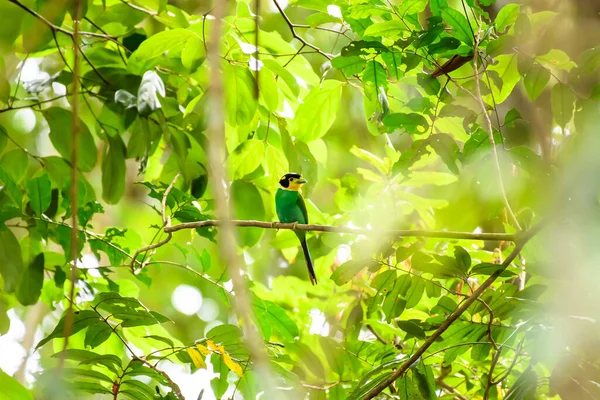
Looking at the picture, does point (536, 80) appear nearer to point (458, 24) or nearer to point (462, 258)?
point (458, 24)

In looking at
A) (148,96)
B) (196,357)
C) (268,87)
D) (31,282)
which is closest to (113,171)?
(31,282)

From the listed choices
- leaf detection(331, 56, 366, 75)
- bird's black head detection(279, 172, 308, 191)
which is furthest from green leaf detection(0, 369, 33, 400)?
bird's black head detection(279, 172, 308, 191)

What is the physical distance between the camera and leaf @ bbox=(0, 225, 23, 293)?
215 cm

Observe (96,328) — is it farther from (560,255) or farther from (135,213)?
(135,213)

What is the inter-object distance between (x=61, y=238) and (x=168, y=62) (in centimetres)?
79

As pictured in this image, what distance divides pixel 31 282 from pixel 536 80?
1.73m

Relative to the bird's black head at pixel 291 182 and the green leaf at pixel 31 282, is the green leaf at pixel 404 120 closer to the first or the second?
the green leaf at pixel 31 282

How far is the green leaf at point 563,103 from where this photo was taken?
165 cm

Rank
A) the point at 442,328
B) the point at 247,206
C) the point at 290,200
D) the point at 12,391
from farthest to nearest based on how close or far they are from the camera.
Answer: the point at 290,200, the point at 247,206, the point at 442,328, the point at 12,391

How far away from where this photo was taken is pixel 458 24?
5.55ft

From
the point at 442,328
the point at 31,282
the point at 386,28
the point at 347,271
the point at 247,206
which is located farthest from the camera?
the point at 247,206

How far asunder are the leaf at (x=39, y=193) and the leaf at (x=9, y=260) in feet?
0.41

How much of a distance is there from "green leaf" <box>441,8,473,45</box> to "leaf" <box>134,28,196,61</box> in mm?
835

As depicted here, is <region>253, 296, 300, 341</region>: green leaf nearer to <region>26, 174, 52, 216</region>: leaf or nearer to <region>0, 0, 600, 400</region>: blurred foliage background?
<region>0, 0, 600, 400</region>: blurred foliage background
